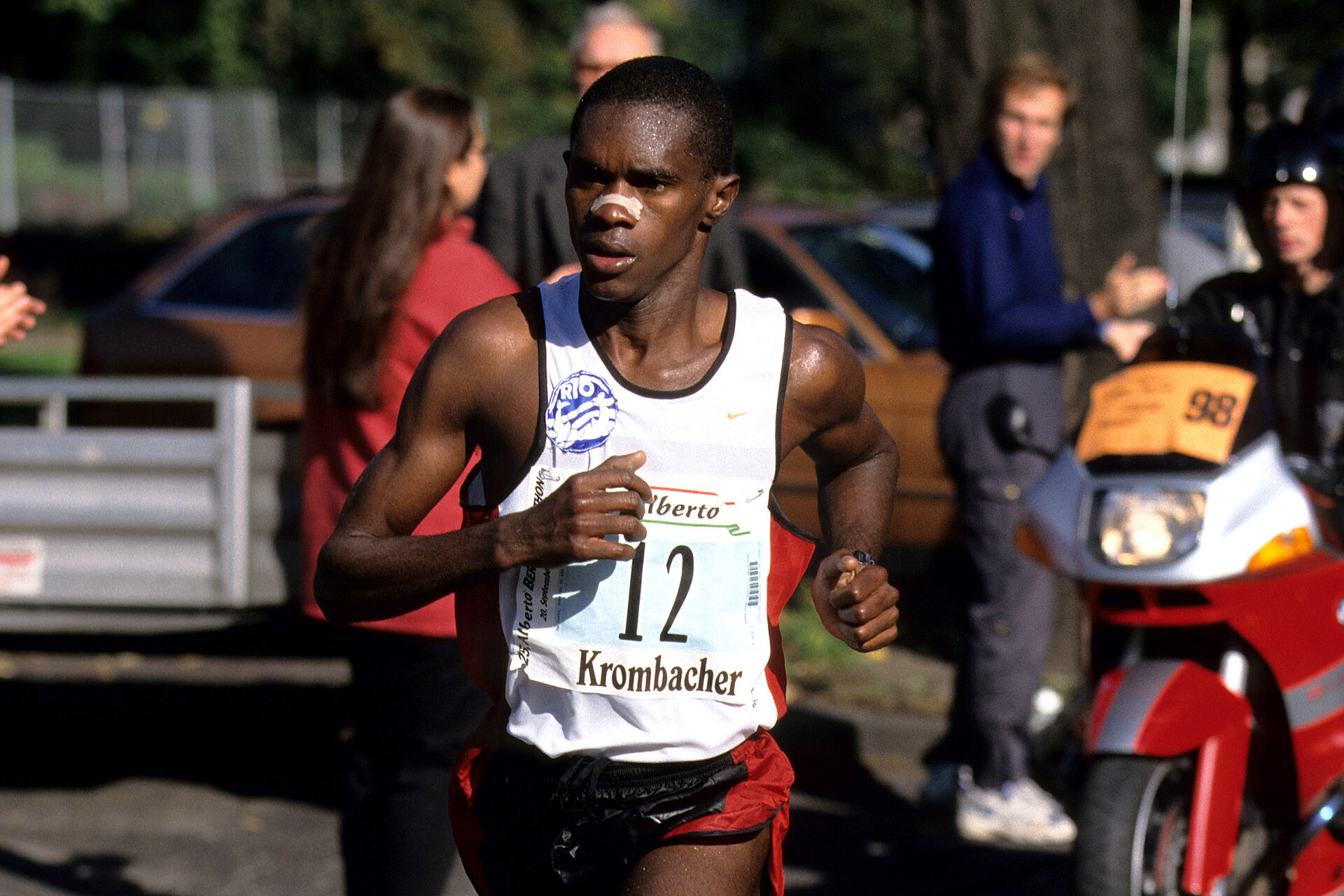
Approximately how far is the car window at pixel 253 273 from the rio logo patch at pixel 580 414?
17.7ft

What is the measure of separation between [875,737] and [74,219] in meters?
23.8

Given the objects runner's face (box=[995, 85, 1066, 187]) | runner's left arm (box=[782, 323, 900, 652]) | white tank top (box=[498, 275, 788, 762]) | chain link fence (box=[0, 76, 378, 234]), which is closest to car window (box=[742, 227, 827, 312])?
runner's face (box=[995, 85, 1066, 187])

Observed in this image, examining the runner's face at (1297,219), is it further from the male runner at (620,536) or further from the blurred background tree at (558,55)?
the blurred background tree at (558,55)

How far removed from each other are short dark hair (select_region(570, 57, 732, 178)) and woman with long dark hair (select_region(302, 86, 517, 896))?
1.32m

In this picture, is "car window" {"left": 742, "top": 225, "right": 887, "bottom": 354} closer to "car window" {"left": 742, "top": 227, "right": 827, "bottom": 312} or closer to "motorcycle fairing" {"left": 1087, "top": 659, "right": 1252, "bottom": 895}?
"car window" {"left": 742, "top": 227, "right": 827, "bottom": 312}

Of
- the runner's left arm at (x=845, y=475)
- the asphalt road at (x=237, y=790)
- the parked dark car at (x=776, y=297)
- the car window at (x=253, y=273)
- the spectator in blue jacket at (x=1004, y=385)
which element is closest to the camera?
the runner's left arm at (x=845, y=475)

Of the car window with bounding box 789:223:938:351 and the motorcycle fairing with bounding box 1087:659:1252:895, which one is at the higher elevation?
the car window with bounding box 789:223:938:351

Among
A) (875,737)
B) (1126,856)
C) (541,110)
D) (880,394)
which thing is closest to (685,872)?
(1126,856)

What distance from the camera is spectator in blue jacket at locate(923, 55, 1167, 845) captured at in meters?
4.68

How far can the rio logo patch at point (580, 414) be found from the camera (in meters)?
2.30

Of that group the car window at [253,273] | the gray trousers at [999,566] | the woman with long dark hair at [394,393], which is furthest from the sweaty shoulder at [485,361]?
the car window at [253,273]

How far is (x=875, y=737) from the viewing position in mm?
5930

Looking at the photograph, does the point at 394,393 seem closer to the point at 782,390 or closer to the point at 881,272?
the point at 782,390

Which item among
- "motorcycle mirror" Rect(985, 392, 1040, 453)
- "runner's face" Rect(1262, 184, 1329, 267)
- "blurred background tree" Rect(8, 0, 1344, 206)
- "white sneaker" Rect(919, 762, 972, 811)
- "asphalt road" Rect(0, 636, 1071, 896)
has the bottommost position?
"asphalt road" Rect(0, 636, 1071, 896)
